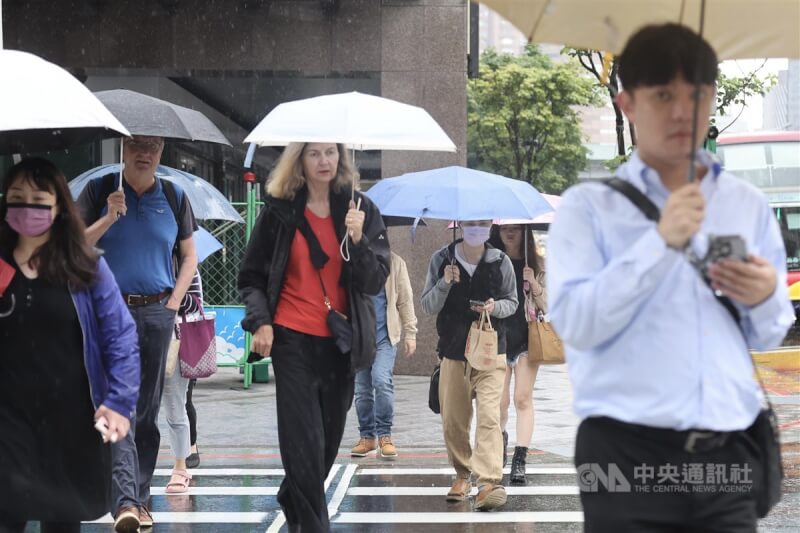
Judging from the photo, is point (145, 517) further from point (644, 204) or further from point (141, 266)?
point (644, 204)

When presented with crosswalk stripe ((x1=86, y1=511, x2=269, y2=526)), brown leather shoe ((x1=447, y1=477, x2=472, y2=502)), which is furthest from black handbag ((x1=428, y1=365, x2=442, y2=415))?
crosswalk stripe ((x1=86, y1=511, x2=269, y2=526))

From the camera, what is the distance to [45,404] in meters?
4.42

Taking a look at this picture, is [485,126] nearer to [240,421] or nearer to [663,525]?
[240,421]

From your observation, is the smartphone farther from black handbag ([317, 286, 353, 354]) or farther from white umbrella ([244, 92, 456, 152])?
white umbrella ([244, 92, 456, 152])

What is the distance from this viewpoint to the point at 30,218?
4535 millimetres

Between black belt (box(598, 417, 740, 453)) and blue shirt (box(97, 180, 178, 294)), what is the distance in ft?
13.7

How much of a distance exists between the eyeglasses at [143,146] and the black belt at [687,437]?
447 cm

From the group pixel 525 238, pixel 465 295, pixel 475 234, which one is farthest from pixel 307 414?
pixel 525 238

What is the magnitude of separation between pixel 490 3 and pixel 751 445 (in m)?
1.58

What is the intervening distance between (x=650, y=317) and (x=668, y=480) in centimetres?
38

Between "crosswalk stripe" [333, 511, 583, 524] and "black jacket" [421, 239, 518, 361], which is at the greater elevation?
"black jacket" [421, 239, 518, 361]

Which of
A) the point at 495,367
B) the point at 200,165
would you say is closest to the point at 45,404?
the point at 495,367

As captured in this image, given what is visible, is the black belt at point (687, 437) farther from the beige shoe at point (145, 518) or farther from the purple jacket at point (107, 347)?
the beige shoe at point (145, 518)

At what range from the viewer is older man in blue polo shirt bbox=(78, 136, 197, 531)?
6.36 meters
